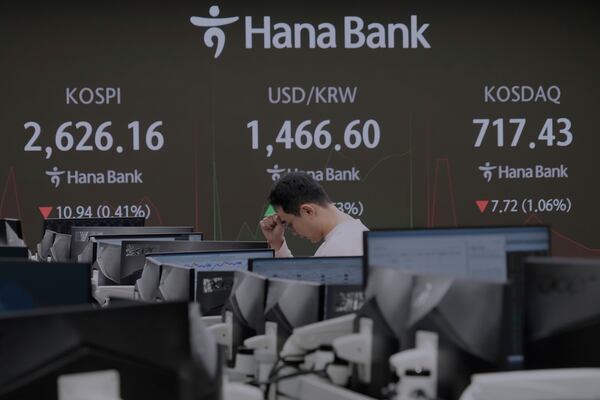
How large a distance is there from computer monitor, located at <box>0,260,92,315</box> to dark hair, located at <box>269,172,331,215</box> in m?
2.70

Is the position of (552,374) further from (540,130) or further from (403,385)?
(540,130)

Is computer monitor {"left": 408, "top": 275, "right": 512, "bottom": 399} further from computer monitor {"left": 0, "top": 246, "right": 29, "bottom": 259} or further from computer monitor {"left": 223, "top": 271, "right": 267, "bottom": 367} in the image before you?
computer monitor {"left": 0, "top": 246, "right": 29, "bottom": 259}

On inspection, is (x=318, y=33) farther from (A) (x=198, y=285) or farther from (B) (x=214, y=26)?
(A) (x=198, y=285)

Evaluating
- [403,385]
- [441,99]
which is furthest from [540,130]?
[403,385]

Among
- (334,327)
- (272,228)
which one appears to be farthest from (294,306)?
(272,228)

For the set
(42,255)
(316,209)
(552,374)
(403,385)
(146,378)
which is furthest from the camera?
(42,255)

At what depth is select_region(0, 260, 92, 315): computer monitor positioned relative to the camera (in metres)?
2.26

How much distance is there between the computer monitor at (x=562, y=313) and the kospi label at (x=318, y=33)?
220 inches

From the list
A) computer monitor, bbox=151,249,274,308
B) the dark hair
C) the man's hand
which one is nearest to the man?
the dark hair

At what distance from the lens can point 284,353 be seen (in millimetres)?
2756

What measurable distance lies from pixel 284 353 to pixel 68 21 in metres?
5.14

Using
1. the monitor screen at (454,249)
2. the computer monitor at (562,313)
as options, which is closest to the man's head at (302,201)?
the monitor screen at (454,249)

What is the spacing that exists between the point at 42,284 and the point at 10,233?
115 inches

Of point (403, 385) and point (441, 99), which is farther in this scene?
point (441, 99)
